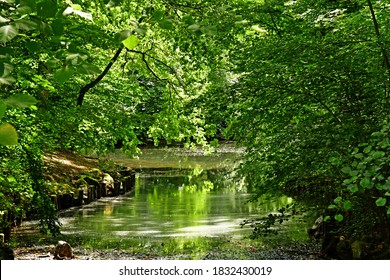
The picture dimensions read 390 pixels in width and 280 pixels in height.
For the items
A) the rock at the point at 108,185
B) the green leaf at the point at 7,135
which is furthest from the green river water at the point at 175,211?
the green leaf at the point at 7,135

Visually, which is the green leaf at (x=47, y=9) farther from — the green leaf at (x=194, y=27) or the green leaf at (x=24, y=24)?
the green leaf at (x=194, y=27)

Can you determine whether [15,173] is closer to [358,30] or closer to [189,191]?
[358,30]

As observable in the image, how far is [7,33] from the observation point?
1.44 m

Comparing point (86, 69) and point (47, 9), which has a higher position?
point (47, 9)

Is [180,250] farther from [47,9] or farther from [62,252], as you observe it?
[47,9]

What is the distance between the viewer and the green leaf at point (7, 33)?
1414mm

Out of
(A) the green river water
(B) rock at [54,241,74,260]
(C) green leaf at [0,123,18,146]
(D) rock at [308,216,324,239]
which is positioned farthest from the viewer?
(A) the green river water

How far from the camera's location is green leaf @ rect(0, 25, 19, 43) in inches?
55.7

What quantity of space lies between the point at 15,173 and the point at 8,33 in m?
5.82

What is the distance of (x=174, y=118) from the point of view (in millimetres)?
11711

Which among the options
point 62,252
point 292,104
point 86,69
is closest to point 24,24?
point 86,69

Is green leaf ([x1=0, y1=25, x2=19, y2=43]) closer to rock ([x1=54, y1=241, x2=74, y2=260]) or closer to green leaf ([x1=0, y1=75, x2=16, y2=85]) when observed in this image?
green leaf ([x1=0, y1=75, x2=16, y2=85])

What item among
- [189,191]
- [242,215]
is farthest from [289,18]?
[189,191]

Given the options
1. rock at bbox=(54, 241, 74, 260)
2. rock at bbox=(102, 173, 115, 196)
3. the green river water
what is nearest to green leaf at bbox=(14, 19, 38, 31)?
the green river water
